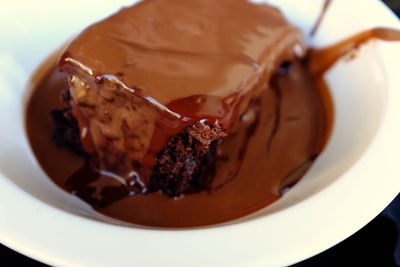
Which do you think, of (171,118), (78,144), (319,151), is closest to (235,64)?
(171,118)

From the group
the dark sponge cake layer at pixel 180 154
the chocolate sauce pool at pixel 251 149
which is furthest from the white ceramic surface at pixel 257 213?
the dark sponge cake layer at pixel 180 154

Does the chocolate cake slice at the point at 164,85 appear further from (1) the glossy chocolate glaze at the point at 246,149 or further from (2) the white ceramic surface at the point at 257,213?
(2) the white ceramic surface at the point at 257,213

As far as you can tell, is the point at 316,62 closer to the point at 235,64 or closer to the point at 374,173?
the point at 235,64

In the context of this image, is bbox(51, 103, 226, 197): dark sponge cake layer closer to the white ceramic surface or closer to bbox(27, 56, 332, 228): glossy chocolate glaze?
bbox(27, 56, 332, 228): glossy chocolate glaze

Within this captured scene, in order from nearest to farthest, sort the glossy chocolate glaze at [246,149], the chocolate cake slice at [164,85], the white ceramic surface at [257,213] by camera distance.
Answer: the white ceramic surface at [257,213] → the chocolate cake slice at [164,85] → the glossy chocolate glaze at [246,149]

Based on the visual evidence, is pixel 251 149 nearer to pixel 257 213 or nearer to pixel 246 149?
pixel 246 149

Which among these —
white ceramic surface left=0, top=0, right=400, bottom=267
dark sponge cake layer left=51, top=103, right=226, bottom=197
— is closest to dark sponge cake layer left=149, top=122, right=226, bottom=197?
dark sponge cake layer left=51, top=103, right=226, bottom=197
